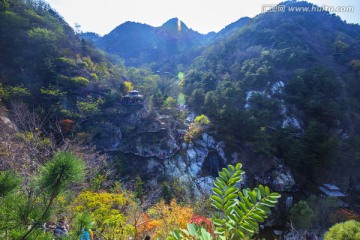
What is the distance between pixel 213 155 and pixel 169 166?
440cm

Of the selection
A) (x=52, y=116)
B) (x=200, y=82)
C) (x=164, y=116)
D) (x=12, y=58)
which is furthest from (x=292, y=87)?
(x=12, y=58)

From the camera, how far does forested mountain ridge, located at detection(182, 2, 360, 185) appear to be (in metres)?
18.4

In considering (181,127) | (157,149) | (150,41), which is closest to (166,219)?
(157,149)

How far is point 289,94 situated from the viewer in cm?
2400

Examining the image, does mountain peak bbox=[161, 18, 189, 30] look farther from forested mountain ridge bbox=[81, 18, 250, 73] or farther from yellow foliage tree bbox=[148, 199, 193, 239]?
yellow foliage tree bbox=[148, 199, 193, 239]

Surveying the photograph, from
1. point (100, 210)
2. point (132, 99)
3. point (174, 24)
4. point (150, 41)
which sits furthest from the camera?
point (174, 24)

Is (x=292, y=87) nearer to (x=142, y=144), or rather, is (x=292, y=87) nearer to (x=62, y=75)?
(x=142, y=144)

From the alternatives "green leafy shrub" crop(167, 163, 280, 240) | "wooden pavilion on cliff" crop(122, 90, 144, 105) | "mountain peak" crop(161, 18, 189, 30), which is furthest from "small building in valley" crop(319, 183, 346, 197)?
"mountain peak" crop(161, 18, 189, 30)

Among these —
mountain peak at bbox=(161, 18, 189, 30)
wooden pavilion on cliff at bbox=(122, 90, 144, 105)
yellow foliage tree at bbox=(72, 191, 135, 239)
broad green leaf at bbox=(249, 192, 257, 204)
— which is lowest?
yellow foliage tree at bbox=(72, 191, 135, 239)

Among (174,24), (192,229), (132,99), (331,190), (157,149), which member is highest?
(174,24)

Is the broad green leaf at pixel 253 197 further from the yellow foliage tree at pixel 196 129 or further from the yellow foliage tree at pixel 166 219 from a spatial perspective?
the yellow foliage tree at pixel 196 129

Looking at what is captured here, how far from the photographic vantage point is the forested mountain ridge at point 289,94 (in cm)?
1836

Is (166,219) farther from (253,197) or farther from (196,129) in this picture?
(196,129)

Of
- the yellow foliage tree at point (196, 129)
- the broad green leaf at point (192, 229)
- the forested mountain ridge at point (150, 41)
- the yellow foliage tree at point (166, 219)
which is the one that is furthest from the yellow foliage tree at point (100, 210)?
the forested mountain ridge at point (150, 41)
